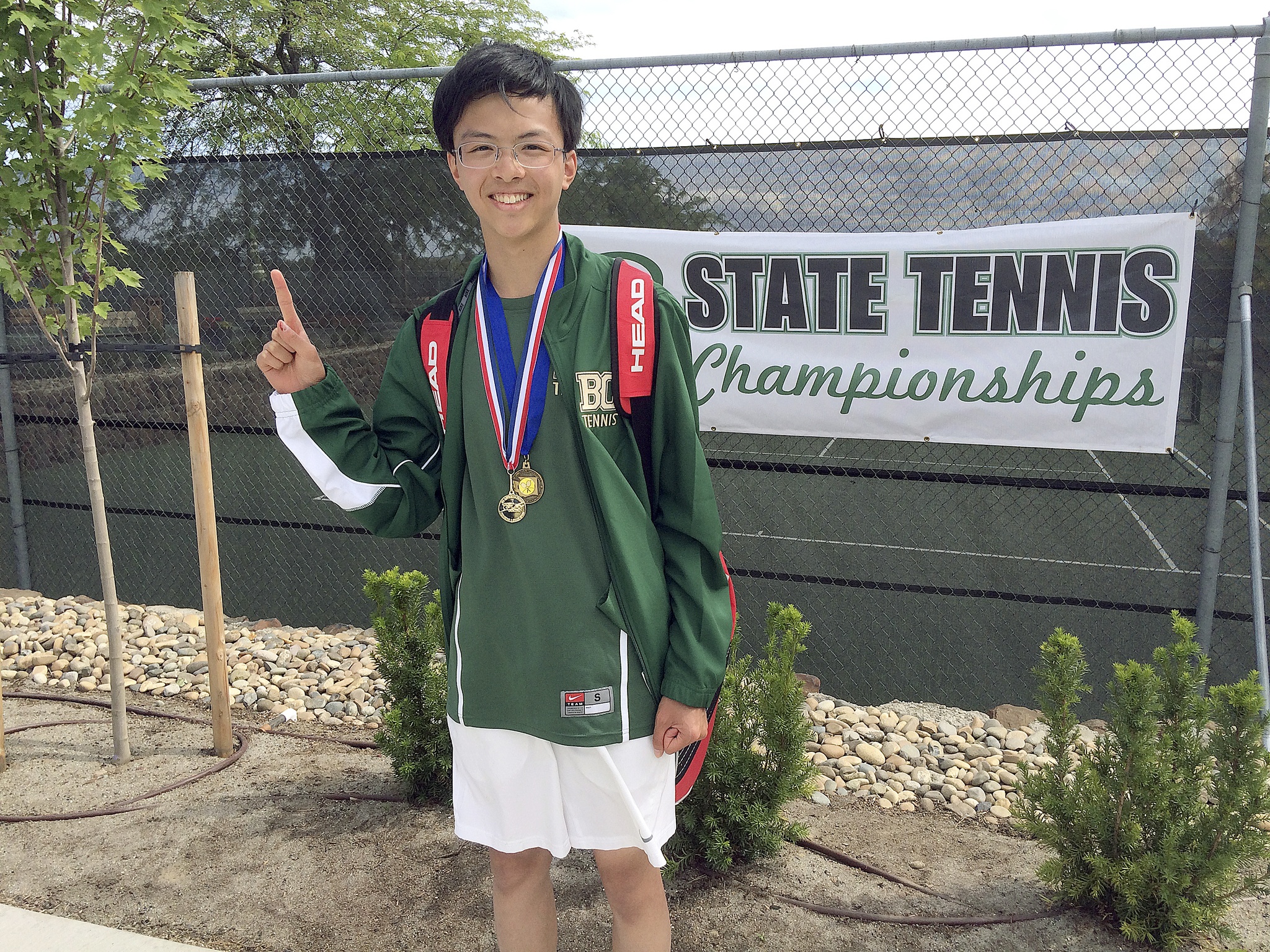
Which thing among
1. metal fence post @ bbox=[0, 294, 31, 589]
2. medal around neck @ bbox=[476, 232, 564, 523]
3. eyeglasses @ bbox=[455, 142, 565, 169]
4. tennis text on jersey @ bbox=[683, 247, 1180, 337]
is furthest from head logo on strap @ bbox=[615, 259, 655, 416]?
metal fence post @ bbox=[0, 294, 31, 589]

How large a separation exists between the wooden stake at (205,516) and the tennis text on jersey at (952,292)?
6.91 feet

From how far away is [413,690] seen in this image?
3459 millimetres

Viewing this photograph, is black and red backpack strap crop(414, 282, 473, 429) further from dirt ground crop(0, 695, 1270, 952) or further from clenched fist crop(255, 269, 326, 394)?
dirt ground crop(0, 695, 1270, 952)

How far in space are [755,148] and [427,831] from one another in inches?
129

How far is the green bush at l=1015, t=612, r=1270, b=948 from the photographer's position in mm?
2510

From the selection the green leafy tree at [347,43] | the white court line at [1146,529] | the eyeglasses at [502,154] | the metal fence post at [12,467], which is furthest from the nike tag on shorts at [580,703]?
the green leafy tree at [347,43]

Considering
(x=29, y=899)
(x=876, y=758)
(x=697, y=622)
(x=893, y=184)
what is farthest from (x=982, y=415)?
(x=29, y=899)

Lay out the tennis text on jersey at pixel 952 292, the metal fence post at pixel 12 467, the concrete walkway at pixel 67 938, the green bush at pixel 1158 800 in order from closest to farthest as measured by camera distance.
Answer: the green bush at pixel 1158 800 → the concrete walkway at pixel 67 938 → the tennis text on jersey at pixel 952 292 → the metal fence post at pixel 12 467

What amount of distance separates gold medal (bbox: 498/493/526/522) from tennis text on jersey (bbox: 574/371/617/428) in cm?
19

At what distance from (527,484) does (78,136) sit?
282cm

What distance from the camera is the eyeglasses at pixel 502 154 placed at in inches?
70.6

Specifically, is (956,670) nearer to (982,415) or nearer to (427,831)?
(982,415)

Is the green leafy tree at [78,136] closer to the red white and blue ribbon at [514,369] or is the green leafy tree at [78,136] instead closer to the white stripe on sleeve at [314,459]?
the white stripe on sleeve at [314,459]

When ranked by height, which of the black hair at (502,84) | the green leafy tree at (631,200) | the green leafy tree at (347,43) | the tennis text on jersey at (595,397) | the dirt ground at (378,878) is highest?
the green leafy tree at (347,43)
